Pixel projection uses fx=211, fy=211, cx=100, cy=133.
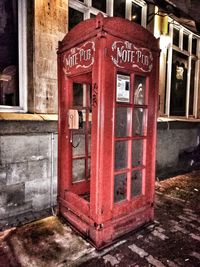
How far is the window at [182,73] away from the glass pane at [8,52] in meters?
4.08

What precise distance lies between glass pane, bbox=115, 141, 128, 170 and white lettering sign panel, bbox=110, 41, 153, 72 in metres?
1.02

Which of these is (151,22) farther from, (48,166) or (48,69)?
(48,166)

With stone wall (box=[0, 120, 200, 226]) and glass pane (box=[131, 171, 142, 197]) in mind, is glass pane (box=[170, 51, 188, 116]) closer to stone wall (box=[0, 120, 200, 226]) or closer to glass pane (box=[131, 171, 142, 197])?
glass pane (box=[131, 171, 142, 197])

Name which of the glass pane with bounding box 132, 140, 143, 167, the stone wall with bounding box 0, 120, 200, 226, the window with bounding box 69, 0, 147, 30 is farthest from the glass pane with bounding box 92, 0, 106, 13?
the glass pane with bounding box 132, 140, 143, 167

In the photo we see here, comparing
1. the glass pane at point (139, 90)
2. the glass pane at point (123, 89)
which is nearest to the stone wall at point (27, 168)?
the glass pane at point (123, 89)

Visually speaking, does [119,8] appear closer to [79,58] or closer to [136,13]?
[136,13]

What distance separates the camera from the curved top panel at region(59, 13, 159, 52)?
2396 millimetres

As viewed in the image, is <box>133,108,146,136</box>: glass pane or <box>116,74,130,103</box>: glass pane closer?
<box>116,74,130,103</box>: glass pane

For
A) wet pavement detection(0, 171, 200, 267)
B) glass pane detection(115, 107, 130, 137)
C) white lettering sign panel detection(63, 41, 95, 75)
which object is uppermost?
white lettering sign panel detection(63, 41, 95, 75)

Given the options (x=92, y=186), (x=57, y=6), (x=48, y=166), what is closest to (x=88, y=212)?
(x=92, y=186)

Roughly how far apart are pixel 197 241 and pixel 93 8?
14.7ft

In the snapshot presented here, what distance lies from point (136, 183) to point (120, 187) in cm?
31

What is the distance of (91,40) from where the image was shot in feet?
8.32

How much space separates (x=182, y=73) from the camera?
6.43m
